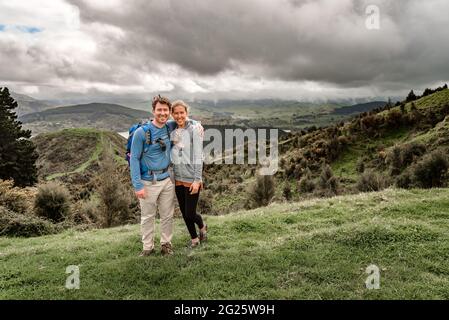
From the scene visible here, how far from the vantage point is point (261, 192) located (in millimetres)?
28688

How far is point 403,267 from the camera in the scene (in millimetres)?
7105

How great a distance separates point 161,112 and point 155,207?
2.21m

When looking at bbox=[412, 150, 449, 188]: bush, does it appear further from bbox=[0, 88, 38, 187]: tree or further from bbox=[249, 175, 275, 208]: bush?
bbox=[0, 88, 38, 187]: tree

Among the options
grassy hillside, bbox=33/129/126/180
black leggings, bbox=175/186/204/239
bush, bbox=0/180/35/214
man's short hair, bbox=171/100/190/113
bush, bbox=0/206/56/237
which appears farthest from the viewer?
grassy hillside, bbox=33/129/126/180

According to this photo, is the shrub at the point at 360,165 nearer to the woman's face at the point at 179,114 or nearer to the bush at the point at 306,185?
the bush at the point at 306,185

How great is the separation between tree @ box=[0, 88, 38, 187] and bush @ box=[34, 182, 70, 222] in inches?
1156

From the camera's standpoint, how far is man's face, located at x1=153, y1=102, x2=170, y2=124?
743 cm

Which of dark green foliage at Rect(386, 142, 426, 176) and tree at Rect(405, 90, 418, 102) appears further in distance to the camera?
tree at Rect(405, 90, 418, 102)

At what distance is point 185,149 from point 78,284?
355 centimetres

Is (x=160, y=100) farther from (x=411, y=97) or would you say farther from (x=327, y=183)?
(x=411, y=97)

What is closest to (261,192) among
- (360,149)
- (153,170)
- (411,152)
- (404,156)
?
(404,156)

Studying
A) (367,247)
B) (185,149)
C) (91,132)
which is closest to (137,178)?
(185,149)

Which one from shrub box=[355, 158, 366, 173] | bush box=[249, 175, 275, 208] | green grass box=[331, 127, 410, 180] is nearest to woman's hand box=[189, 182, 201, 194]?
bush box=[249, 175, 275, 208]
